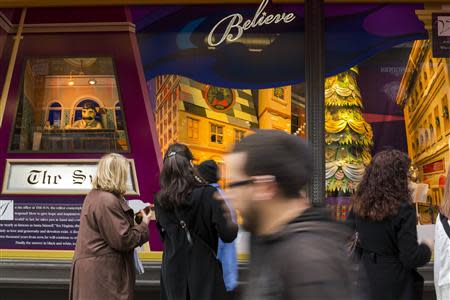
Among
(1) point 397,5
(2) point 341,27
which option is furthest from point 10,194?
(1) point 397,5

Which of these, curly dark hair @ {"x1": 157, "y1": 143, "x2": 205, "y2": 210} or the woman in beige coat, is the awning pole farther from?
curly dark hair @ {"x1": 157, "y1": 143, "x2": 205, "y2": 210}

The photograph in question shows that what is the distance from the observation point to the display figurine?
19.5 feet

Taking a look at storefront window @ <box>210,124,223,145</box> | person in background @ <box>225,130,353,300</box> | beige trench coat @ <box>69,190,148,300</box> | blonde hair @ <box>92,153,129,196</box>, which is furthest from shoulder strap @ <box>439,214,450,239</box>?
storefront window @ <box>210,124,223,145</box>

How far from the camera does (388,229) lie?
3443 mm

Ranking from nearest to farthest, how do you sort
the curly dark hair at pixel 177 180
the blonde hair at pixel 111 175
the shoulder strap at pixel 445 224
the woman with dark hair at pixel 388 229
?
the woman with dark hair at pixel 388 229, the shoulder strap at pixel 445 224, the curly dark hair at pixel 177 180, the blonde hair at pixel 111 175

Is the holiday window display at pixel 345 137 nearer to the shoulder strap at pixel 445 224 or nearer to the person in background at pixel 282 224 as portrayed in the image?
the shoulder strap at pixel 445 224

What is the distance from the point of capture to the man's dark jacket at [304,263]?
4.39 ft

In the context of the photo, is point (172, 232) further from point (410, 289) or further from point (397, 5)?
point (397, 5)

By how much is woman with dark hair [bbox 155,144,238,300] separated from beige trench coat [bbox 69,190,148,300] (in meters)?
0.27

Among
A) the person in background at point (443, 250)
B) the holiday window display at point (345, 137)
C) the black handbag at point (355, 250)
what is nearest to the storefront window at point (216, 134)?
the holiday window display at point (345, 137)

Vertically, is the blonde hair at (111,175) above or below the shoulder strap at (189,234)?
above

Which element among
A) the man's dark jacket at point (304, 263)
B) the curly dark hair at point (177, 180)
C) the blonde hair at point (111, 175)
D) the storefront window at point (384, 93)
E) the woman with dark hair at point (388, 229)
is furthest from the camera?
the storefront window at point (384, 93)

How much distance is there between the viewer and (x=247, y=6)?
5.80 metres

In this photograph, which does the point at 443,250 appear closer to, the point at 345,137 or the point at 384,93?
the point at 345,137
